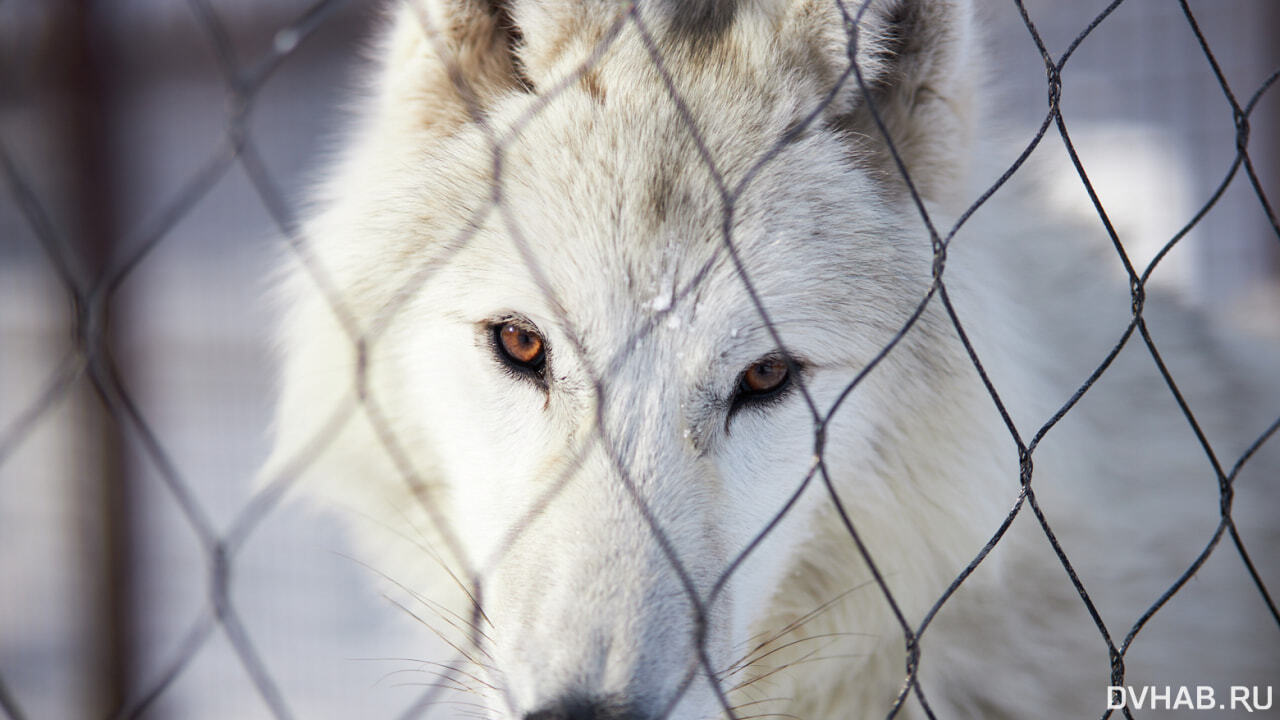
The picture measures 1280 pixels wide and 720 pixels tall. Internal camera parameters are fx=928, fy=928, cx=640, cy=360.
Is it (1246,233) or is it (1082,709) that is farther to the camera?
(1246,233)

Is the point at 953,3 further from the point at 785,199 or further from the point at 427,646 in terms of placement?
the point at 427,646

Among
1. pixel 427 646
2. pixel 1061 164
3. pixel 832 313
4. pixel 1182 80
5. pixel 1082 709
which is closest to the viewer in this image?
pixel 832 313

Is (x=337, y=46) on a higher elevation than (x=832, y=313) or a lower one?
higher

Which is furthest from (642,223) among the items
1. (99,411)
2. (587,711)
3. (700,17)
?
(99,411)

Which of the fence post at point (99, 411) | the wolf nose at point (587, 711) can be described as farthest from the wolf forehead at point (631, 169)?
the fence post at point (99, 411)

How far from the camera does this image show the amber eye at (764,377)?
1518 millimetres

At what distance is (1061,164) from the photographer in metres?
2.47

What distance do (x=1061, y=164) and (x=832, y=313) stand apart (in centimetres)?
129

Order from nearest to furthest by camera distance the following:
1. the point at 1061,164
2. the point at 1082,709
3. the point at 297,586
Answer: the point at 1082,709, the point at 1061,164, the point at 297,586

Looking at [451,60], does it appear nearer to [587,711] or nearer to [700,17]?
[700,17]

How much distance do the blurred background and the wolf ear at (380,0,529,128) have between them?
0.94 feet

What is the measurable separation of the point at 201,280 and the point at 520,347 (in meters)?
3.50

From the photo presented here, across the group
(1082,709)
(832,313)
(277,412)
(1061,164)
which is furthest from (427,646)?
(1061,164)

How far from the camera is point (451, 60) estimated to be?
1.73 m
